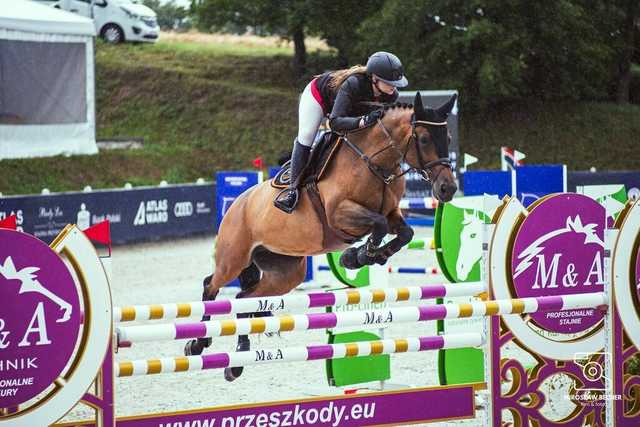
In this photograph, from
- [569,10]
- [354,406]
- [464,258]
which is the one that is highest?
[569,10]

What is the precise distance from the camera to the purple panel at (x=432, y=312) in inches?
176

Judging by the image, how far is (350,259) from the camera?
18.8ft

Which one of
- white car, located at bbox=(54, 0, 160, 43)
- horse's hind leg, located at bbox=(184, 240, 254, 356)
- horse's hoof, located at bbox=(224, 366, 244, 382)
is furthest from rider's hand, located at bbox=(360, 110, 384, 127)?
white car, located at bbox=(54, 0, 160, 43)

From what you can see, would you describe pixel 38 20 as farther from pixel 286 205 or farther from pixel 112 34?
pixel 286 205

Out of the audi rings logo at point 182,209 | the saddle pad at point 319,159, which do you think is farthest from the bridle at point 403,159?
the audi rings logo at point 182,209

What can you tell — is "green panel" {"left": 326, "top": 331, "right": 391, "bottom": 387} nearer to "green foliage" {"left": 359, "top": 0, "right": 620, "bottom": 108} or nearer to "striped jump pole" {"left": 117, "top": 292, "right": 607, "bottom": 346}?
"striped jump pole" {"left": 117, "top": 292, "right": 607, "bottom": 346}

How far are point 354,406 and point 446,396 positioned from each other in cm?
49

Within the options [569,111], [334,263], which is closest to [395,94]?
[334,263]

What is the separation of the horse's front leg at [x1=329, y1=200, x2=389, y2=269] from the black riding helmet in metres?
0.73

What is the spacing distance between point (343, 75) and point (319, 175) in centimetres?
61

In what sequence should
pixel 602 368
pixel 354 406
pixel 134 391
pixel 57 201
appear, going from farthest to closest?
1. pixel 57 201
2. pixel 134 391
3. pixel 602 368
4. pixel 354 406

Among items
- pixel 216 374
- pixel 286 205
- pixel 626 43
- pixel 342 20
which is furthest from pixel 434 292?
pixel 626 43

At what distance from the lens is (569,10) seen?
2544 centimetres

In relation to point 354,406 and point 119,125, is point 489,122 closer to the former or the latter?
point 119,125
